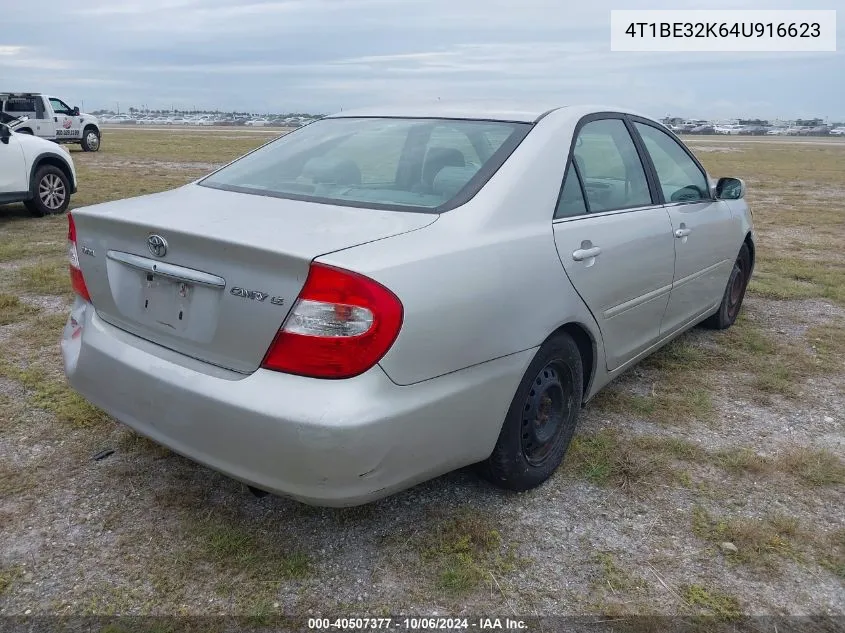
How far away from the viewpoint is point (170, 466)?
3037mm

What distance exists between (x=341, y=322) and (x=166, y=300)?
708mm

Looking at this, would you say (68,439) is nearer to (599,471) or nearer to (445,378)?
(445,378)

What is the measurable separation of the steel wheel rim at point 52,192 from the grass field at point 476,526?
5911 millimetres

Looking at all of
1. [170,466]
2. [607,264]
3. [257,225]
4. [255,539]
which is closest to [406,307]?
[257,225]

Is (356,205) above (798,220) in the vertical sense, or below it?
above

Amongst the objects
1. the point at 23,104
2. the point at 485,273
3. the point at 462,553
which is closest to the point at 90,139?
the point at 23,104

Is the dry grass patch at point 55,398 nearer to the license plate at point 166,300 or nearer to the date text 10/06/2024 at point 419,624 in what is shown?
the license plate at point 166,300

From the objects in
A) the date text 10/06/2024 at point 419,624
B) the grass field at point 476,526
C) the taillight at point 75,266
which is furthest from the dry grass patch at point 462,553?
the taillight at point 75,266

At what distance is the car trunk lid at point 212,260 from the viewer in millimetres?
2158

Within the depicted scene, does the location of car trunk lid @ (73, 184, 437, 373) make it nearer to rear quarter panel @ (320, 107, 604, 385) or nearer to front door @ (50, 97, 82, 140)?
rear quarter panel @ (320, 107, 604, 385)

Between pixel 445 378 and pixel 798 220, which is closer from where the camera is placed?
pixel 445 378

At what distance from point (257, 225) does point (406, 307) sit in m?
0.62

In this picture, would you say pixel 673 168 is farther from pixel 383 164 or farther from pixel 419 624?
pixel 419 624

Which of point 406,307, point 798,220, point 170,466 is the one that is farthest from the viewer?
point 798,220
